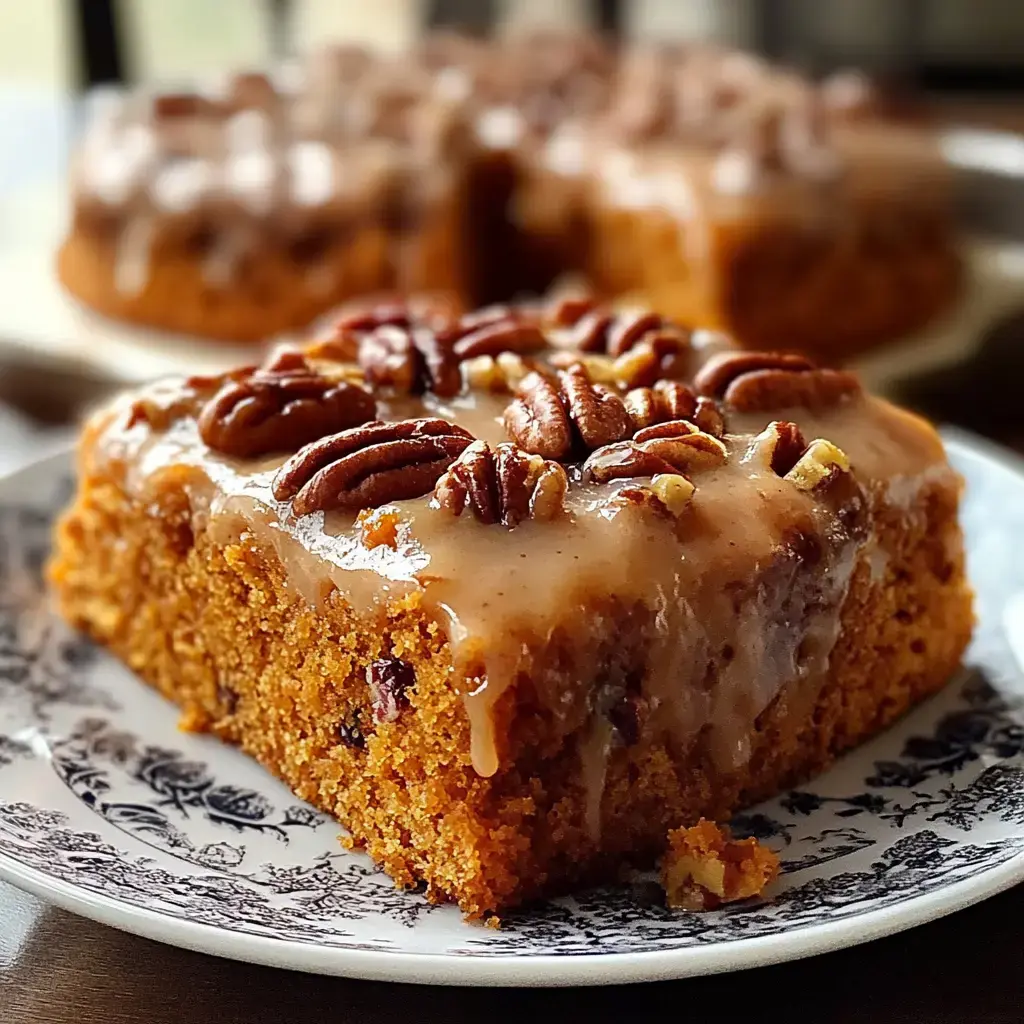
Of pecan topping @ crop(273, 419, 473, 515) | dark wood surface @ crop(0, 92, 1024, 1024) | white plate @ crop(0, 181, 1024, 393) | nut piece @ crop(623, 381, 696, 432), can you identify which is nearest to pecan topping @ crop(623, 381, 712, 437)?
nut piece @ crop(623, 381, 696, 432)

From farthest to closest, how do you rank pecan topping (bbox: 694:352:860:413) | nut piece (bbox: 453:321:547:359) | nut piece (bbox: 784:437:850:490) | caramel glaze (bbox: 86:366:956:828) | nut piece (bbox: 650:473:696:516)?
nut piece (bbox: 453:321:547:359)
pecan topping (bbox: 694:352:860:413)
nut piece (bbox: 784:437:850:490)
nut piece (bbox: 650:473:696:516)
caramel glaze (bbox: 86:366:956:828)

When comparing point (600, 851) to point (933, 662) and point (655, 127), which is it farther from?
point (655, 127)

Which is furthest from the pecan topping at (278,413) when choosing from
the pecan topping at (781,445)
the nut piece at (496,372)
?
the pecan topping at (781,445)

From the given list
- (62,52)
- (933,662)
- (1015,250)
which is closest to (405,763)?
(933,662)

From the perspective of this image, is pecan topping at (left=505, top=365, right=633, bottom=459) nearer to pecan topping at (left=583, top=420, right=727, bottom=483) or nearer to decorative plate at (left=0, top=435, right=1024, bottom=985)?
pecan topping at (left=583, top=420, right=727, bottom=483)

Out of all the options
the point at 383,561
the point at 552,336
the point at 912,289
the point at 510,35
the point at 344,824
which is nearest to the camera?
the point at 383,561

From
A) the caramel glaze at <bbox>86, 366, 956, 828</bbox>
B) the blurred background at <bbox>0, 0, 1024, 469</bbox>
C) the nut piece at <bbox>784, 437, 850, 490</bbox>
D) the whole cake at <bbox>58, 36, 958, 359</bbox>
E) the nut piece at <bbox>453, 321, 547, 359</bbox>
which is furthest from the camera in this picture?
the blurred background at <bbox>0, 0, 1024, 469</bbox>

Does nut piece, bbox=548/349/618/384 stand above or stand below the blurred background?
above
